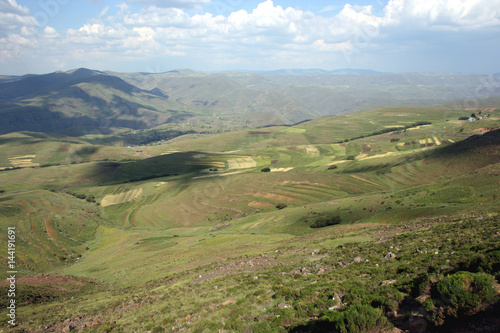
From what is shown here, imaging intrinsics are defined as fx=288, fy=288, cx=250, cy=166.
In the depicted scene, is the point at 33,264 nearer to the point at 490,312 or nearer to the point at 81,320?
the point at 81,320

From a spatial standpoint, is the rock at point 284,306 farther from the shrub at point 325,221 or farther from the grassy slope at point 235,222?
the shrub at point 325,221

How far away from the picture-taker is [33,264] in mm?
64312

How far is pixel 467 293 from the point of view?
15.4 metres

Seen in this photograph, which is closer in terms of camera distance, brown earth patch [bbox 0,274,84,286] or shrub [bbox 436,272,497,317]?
shrub [bbox 436,272,497,317]

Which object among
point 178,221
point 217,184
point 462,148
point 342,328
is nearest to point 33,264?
point 178,221

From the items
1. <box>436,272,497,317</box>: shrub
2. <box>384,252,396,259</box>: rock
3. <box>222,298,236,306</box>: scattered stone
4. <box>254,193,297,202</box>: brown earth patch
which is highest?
<box>436,272,497,317</box>: shrub

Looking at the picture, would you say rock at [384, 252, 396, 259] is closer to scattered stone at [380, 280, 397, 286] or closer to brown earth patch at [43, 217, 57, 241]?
scattered stone at [380, 280, 397, 286]

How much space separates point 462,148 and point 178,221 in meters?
129

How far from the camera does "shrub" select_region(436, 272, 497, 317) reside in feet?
49.4

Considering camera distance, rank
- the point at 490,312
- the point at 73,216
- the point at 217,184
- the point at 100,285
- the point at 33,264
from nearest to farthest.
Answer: the point at 490,312, the point at 100,285, the point at 33,264, the point at 73,216, the point at 217,184

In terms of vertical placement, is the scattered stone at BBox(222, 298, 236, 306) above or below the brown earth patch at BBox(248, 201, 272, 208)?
above

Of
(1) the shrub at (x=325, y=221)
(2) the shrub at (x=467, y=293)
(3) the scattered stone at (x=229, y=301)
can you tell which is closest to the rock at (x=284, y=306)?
(3) the scattered stone at (x=229, y=301)

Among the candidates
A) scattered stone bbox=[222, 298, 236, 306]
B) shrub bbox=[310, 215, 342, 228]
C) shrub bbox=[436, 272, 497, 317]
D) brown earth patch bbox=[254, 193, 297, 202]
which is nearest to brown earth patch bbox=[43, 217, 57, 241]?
shrub bbox=[310, 215, 342, 228]

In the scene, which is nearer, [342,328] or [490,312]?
[490,312]
